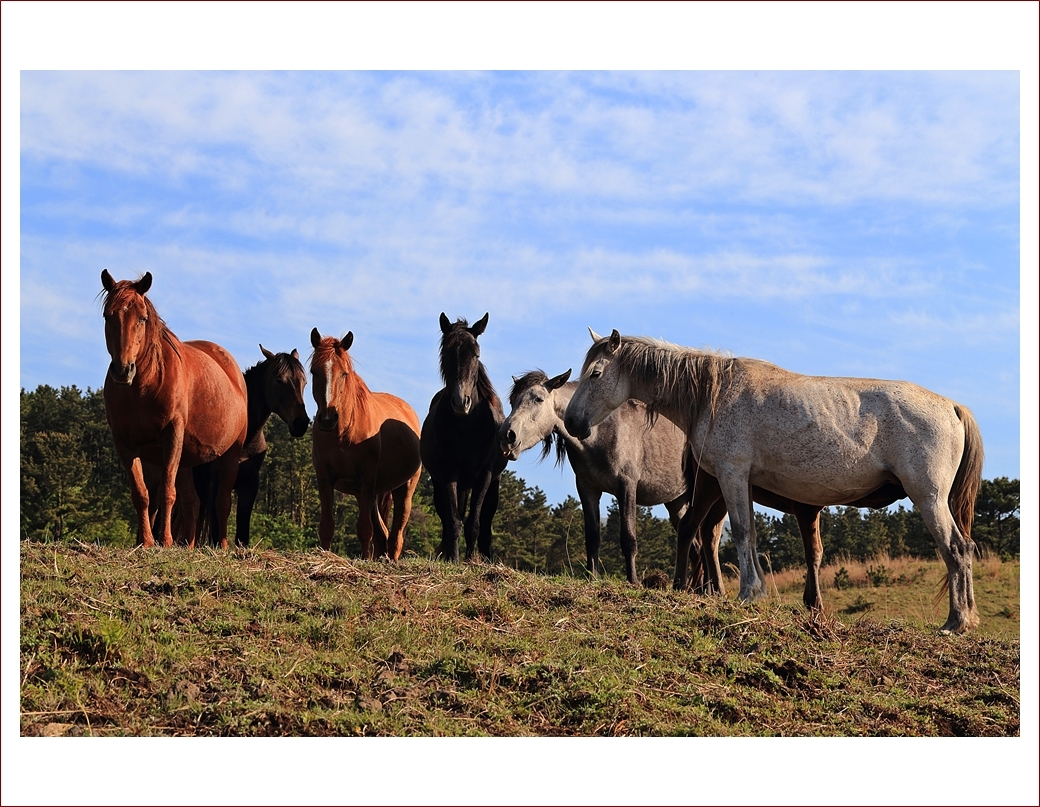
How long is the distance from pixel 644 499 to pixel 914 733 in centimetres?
714

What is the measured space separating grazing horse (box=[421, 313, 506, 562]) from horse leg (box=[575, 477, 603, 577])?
1.30 metres

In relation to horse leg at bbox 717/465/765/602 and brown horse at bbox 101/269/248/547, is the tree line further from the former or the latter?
horse leg at bbox 717/465/765/602

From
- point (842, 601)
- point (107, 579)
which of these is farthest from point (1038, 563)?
point (842, 601)

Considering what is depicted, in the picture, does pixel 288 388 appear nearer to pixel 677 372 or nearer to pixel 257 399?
pixel 257 399

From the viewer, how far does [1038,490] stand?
791 centimetres

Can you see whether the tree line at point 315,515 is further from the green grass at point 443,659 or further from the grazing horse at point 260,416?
the green grass at point 443,659

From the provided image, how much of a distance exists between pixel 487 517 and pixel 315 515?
2650cm

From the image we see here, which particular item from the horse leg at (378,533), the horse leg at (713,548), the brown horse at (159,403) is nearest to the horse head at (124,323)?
the brown horse at (159,403)

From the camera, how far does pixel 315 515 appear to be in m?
38.4

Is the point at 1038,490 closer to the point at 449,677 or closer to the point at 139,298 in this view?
the point at 449,677

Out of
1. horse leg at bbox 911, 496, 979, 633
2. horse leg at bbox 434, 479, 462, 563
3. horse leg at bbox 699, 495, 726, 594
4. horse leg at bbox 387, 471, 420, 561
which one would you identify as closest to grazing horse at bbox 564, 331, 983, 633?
horse leg at bbox 911, 496, 979, 633

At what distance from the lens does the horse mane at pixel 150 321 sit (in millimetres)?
9782

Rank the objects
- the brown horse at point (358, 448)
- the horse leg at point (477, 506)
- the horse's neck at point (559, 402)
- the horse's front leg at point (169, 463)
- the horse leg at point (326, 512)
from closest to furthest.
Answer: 1. the horse's front leg at point (169, 463)
2. the brown horse at point (358, 448)
3. the horse leg at point (326, 512)
4. the horse leg at point (477, 506)
5. the horse's neck at point (559, 402)

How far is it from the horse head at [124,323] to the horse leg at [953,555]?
316 inches
